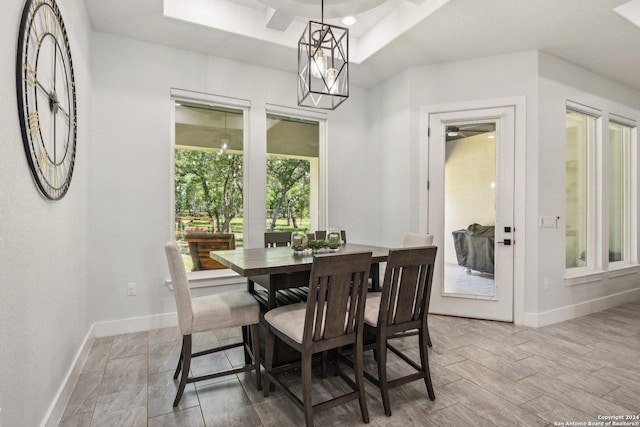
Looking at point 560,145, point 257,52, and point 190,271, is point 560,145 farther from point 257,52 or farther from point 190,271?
point 190,271

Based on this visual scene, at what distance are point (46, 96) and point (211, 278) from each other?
2.34m

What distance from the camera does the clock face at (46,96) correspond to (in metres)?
1.43

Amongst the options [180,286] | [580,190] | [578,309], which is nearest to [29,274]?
[180,286]

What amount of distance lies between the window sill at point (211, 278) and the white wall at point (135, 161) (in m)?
0.27

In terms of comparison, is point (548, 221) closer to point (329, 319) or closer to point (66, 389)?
point (329, 319)

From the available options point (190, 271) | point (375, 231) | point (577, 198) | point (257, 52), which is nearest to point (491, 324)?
point (375, 231)

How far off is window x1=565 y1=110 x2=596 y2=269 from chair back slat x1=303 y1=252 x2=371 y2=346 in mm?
3482

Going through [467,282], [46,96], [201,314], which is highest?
[46,96]

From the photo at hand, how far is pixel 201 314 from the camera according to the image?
6.82 ft

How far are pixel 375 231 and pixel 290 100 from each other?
202 centimetres

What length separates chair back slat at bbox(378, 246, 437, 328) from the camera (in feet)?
6.42

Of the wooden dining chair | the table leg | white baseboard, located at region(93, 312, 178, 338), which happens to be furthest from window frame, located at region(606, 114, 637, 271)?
white baseboard, located at region(93, 312, 178, 338)

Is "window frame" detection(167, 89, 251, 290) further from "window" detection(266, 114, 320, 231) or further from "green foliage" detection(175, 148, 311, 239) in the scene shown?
"window" detection(266, 114, 320, 231)

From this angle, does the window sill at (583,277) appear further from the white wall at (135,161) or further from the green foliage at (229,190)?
the white wall at (135,161)
